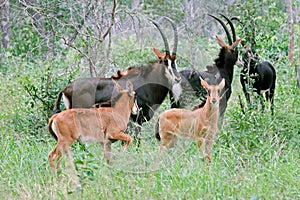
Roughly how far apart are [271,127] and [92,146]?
1939 millimetres

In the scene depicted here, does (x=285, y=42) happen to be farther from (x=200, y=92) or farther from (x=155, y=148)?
A: (x=155, y=148)

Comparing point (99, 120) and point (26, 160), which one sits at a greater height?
point (99, 120)

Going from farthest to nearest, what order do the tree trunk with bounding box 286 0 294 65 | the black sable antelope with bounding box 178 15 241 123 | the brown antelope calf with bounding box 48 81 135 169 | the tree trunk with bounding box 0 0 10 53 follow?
the tree trunk with bounding box 0 0 10 53 → the tree trunk with bounding box 286 0 294 65 → the black sable antelope with bounding box 178 15 241 123 → the brown antelope calf with bounding box 48 81 135 169

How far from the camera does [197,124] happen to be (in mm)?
5414

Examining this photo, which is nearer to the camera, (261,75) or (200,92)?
(200,92)

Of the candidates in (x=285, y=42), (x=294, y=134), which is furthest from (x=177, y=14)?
(x=294, y=134)

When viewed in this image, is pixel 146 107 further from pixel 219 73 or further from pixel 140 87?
pixel 219 73

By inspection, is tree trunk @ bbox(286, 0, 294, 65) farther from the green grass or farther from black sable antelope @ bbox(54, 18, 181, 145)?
black sable antelope @ bbox(54, 18, 181, 145)

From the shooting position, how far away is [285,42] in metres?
11.7

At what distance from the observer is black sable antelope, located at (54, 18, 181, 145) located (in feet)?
21.4

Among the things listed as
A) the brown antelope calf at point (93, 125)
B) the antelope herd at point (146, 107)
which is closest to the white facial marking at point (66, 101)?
the antelope herd at point (146, 107)

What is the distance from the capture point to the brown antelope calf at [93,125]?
206 inches

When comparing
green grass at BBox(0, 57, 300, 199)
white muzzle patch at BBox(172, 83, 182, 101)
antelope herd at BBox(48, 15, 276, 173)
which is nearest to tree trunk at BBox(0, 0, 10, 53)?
green grass at BBox(0, 57, 300, 199)

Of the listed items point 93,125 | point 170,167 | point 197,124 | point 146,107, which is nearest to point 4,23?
point 146,107
